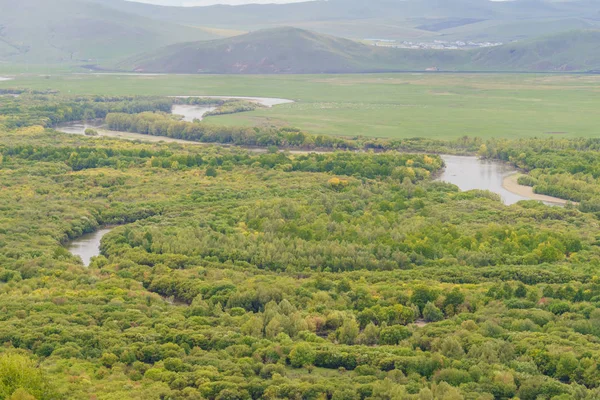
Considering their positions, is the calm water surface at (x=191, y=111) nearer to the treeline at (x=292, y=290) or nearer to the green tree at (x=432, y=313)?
the treeline at (x=292, y=290)

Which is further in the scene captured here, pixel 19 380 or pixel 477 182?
pixel 477 182

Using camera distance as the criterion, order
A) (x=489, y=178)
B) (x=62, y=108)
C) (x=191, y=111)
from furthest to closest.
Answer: (x=191, y=111), (x=62, y=108), (x=489, y=178)

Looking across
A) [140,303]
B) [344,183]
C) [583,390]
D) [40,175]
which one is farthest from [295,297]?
[40,175]

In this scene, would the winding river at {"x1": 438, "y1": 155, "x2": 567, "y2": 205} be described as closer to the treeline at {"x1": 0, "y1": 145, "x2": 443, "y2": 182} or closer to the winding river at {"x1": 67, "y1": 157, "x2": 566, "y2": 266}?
the winding river at {"x1": 67, "y1": 157, "x2": 566, "y2": 266}

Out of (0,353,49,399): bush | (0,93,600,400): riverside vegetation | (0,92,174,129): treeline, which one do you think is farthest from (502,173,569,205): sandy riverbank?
(0,92,174,129): treeline

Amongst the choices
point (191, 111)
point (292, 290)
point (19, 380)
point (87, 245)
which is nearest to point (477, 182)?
point (87, 245)

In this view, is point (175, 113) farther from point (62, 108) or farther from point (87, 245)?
point (87, 245)
